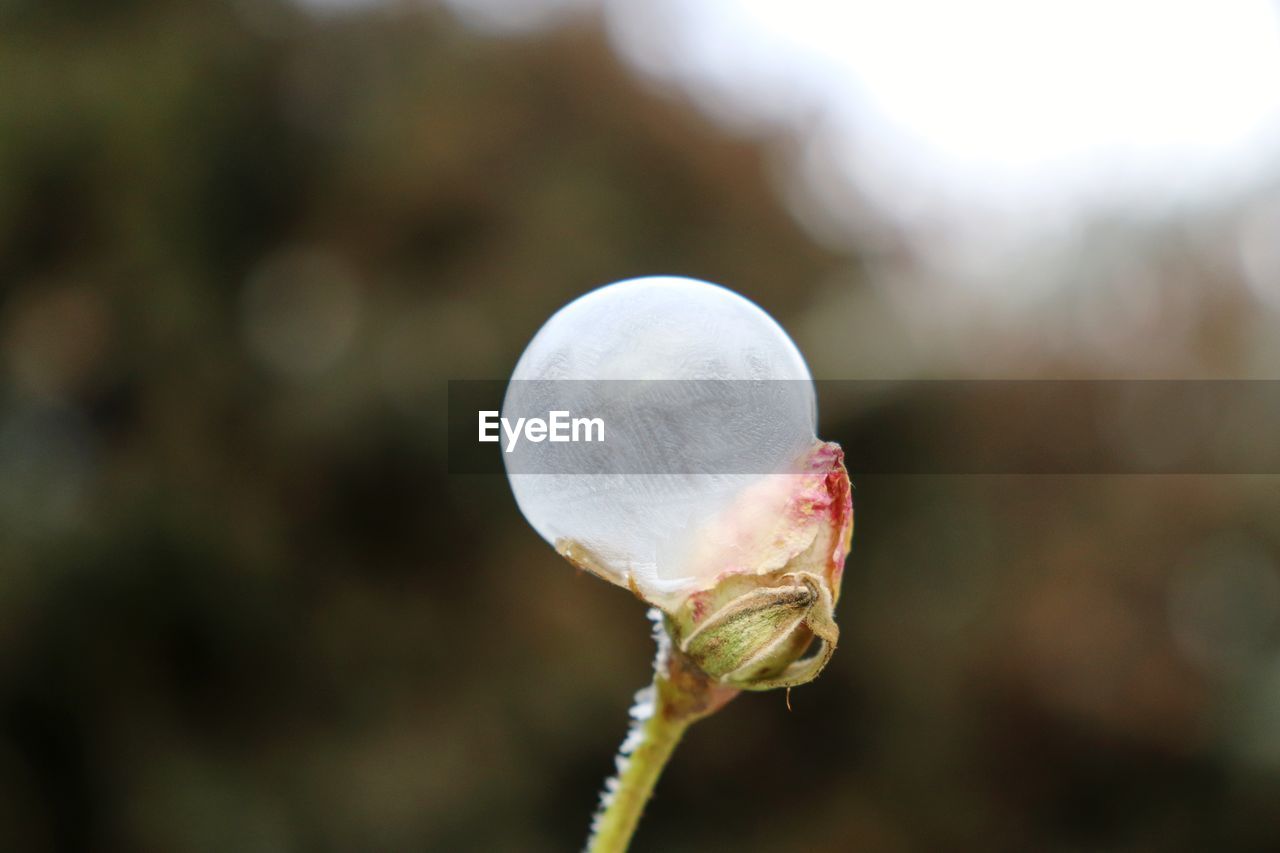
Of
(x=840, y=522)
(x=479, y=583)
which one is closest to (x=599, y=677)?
(x=479, y=583)

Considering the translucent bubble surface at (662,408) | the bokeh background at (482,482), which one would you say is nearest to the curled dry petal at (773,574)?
the translucent bubble surface at (662,408)

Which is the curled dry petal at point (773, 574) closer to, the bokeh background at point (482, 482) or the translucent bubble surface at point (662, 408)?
the translucent bubble surface at point (662, 408)

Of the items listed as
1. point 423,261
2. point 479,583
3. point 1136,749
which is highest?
point 423,261

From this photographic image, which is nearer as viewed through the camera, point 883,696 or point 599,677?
point 599,677

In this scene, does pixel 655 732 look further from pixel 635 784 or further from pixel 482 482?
pixel 482 482

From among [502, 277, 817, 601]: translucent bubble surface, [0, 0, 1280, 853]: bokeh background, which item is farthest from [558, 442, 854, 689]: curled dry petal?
[0, 0, 1280, 853]: bokeh background

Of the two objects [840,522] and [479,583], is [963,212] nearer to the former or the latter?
[479,583]
